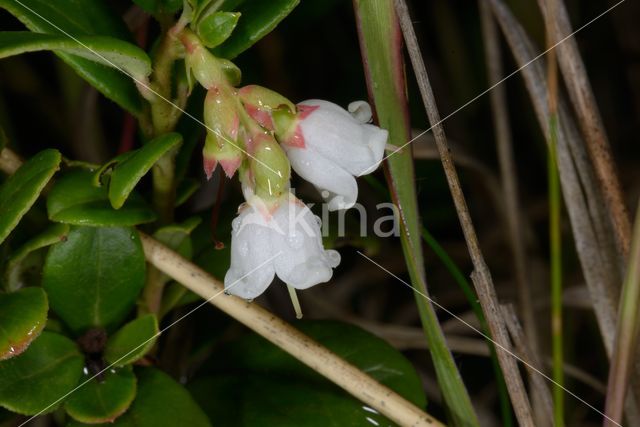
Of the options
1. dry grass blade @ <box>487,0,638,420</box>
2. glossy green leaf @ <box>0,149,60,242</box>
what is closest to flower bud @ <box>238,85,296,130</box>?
glossy green leaf @ <box>0,149,60,242</box>

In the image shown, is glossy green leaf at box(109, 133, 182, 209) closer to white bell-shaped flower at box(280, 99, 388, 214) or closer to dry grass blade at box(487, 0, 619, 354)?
white bell-shaped flower at box(280, 99, 388, 214)

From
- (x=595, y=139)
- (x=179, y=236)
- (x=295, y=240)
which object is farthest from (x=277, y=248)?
(x=595, y=139)

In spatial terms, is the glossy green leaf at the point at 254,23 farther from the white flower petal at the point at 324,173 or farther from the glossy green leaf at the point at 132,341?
the glossy green leaf at the point at 132,341

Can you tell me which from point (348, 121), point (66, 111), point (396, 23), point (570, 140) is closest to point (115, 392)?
point (348, 121)

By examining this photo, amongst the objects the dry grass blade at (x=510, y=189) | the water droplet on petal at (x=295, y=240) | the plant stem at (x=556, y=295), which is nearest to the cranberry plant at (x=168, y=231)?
A: the water droplet on petal at (x=295, y=240)

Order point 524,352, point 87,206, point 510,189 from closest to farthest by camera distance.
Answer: point 87,206, point 524,352, point 510,189

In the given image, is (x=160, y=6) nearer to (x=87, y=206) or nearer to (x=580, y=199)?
(x=87, y=206)
